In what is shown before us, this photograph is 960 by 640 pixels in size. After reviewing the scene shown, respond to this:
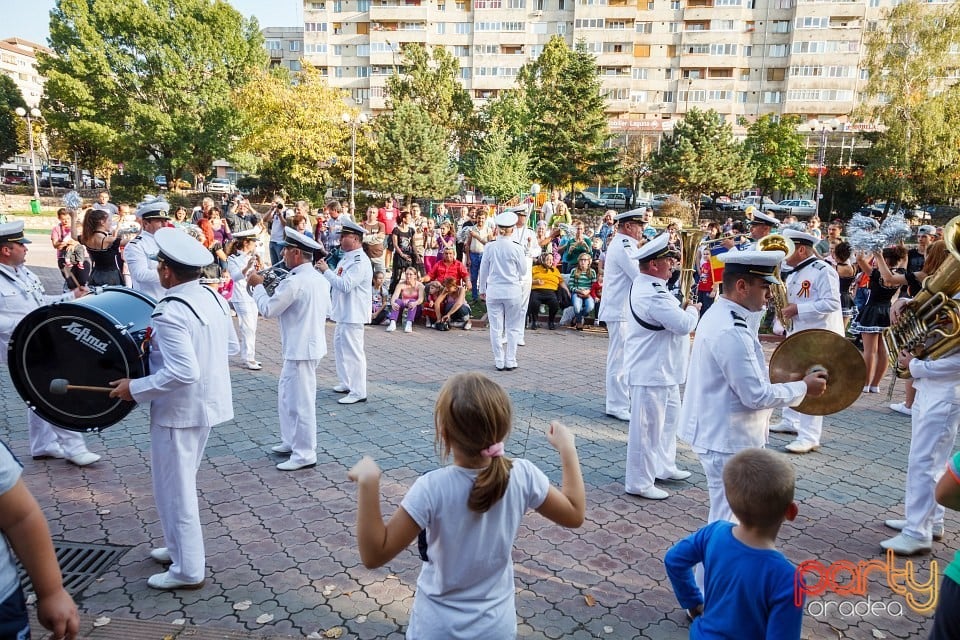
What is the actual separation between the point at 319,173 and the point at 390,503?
41.8 metres

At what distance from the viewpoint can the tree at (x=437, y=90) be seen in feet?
164

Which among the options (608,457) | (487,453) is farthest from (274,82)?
(487,453)

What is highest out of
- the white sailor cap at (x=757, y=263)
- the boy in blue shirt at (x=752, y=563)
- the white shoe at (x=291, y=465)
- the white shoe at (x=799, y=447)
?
the white sailor cap at (x=757, y=263)

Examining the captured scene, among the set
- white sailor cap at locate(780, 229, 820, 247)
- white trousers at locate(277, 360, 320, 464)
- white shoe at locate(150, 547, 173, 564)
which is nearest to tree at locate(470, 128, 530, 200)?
white sailor cap at locate(780, 229, 820, 247)

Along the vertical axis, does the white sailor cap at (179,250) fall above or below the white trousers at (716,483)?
above

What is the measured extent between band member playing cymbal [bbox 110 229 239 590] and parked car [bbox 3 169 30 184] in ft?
210

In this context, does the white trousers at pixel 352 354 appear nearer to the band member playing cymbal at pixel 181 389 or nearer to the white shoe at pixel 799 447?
the band member playing cymbal at pixel 181 389

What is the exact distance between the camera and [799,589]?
2.34 metres

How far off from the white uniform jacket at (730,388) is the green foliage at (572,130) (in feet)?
133

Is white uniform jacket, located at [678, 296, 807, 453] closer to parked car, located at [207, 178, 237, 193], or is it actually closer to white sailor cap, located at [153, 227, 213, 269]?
white sailor cap, located at [153, 227, 213, 269]

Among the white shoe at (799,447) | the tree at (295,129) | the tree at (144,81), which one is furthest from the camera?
the tree at (144,81)

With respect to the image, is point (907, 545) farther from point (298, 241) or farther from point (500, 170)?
point (500, 170)

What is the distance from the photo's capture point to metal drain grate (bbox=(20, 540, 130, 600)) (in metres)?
4.23

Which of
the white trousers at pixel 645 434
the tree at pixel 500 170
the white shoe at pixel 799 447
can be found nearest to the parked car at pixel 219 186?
the tree at pixel 500 170
